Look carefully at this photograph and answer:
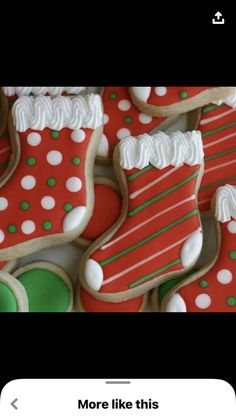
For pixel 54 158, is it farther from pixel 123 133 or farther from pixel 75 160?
pixel 123 133

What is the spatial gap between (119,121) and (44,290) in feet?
1.12

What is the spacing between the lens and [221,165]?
108 centimetres

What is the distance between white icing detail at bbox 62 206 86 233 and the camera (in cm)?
104

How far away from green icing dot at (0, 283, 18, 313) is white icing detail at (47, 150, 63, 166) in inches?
9.2

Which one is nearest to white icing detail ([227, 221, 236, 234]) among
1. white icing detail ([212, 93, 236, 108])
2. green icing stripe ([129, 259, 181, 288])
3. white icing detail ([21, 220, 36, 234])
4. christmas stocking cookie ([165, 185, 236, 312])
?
christmas stocking cookie ([165, 185, 236, 312])

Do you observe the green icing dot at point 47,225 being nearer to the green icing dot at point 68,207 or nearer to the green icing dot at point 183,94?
the green icing dot at point 68,207

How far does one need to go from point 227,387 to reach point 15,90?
25.6 inches

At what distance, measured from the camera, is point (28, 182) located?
105 centimetres

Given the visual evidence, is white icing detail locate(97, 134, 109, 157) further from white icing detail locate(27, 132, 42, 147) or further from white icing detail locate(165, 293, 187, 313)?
white icing detail locate(165, 293, 187, 313)

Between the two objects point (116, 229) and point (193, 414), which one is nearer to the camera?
point (193, 414)

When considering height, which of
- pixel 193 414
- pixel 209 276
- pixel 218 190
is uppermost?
pixel 218 190

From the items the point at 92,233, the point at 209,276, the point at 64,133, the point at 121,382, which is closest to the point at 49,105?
the point at 64,133

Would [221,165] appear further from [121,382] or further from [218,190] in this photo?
[121,382]

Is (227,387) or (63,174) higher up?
(63,174)
